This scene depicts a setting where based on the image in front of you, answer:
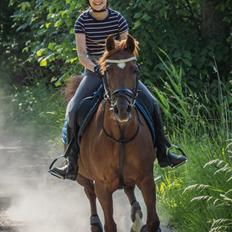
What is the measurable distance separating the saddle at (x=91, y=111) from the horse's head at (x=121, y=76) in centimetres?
71

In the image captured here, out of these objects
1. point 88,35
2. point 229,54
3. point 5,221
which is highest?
point 229,54

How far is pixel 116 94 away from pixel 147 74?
4875 millimetres

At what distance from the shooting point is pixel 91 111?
7.68m

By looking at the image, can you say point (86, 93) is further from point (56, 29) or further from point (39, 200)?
point (56, 29)

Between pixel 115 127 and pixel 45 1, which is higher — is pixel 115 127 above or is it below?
below

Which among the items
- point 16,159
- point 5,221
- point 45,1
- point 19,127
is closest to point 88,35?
point 5,221

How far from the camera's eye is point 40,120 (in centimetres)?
1734

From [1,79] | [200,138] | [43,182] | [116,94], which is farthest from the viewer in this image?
[1,79]

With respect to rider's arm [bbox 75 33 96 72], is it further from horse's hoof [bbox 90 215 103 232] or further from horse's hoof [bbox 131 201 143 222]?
horse's hoof [bbox 90 215 103 232]

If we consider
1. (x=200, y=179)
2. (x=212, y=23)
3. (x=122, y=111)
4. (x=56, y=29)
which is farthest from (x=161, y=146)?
(x=56, y=29)

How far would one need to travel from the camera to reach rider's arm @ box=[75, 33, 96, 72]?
24.9 ft

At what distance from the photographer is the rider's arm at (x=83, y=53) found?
7596 mm

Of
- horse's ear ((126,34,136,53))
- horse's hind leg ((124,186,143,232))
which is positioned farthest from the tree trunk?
horse's ear ((126,34,136,53))

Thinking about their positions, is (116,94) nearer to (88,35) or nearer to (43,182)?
(88,35)
